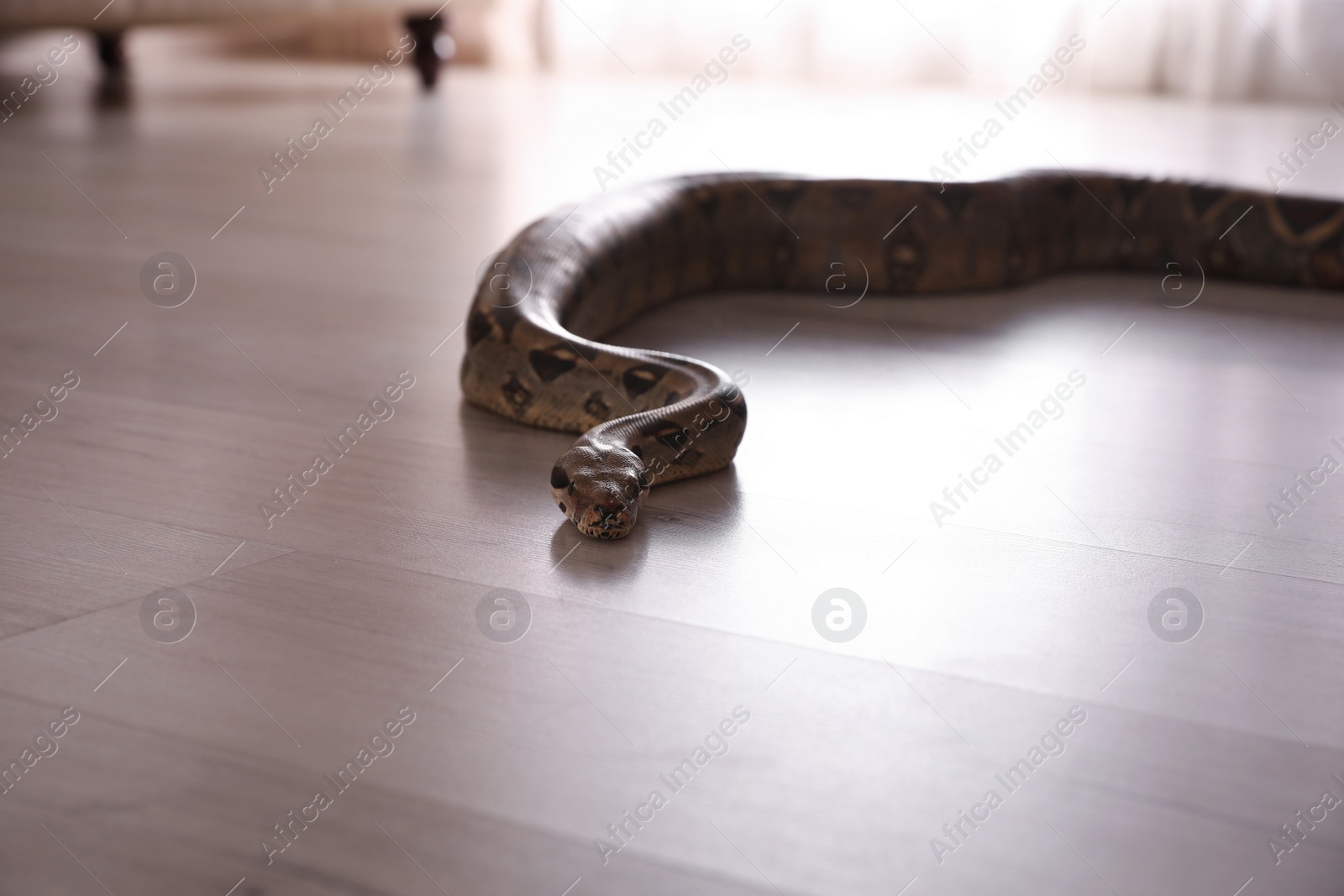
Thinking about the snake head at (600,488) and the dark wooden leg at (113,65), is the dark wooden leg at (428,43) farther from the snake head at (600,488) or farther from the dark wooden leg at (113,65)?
the snake head at (600,488)

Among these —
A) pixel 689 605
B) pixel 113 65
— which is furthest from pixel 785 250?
pixel 113 65

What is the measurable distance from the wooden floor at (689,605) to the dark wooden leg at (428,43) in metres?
4.40

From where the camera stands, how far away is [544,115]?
7.21 metres

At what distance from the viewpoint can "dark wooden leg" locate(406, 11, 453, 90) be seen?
26.0ft

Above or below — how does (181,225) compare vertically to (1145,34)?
below

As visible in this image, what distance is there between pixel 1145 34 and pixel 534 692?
7984mm

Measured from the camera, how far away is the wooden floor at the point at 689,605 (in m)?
1.45

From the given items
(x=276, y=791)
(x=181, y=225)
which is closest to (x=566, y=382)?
(x=276, y=791)

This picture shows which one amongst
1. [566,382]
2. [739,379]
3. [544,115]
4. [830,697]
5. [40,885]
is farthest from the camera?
[544,115]

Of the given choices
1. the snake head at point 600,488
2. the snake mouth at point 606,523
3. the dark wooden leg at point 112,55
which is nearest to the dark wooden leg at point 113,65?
the dark wooden leg at point 112,55

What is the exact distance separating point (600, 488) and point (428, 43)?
21.3 ft

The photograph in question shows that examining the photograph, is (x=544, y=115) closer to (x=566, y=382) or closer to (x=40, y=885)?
(x=566, y=382)

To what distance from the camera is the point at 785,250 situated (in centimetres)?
410

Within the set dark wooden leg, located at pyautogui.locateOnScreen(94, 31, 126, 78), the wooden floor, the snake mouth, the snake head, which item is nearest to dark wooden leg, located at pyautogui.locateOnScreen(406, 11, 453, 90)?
dark wooden leg, located at pyautogui.locateOnScreen(94, 31, 126, 78)
